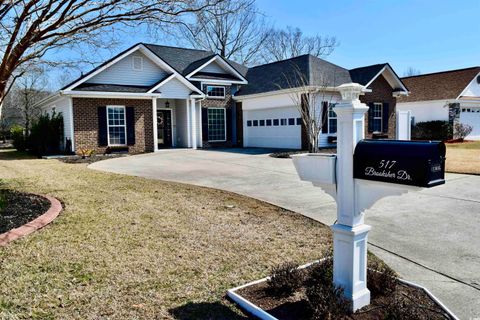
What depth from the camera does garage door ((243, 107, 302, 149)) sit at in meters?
20.0

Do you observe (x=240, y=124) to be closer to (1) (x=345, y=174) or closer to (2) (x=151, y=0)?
(2) (x=151, y=0)

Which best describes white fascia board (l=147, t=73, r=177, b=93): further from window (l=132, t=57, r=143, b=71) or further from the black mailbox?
the black mailbox

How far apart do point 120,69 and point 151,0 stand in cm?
1393

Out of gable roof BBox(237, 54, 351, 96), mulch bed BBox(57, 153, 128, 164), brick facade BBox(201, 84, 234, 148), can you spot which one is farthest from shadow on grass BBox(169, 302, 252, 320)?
brick facade BBox(201, 84, 234, 148)

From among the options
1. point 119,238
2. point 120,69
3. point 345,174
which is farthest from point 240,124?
point 345,174

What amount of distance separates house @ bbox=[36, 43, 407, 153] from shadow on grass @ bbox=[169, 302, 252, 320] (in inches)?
631

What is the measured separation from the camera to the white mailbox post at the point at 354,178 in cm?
270

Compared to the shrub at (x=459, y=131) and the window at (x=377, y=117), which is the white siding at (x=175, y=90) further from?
the shrub at (x=459, y=131)

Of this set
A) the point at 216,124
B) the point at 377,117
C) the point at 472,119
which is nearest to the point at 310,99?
the point at 377,117

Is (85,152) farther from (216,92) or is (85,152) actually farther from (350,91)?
(350,91)

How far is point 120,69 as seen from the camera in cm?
1933

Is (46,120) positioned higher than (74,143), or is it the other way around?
(46,120)

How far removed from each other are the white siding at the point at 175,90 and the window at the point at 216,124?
2.22m

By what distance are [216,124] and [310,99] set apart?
683 cm
